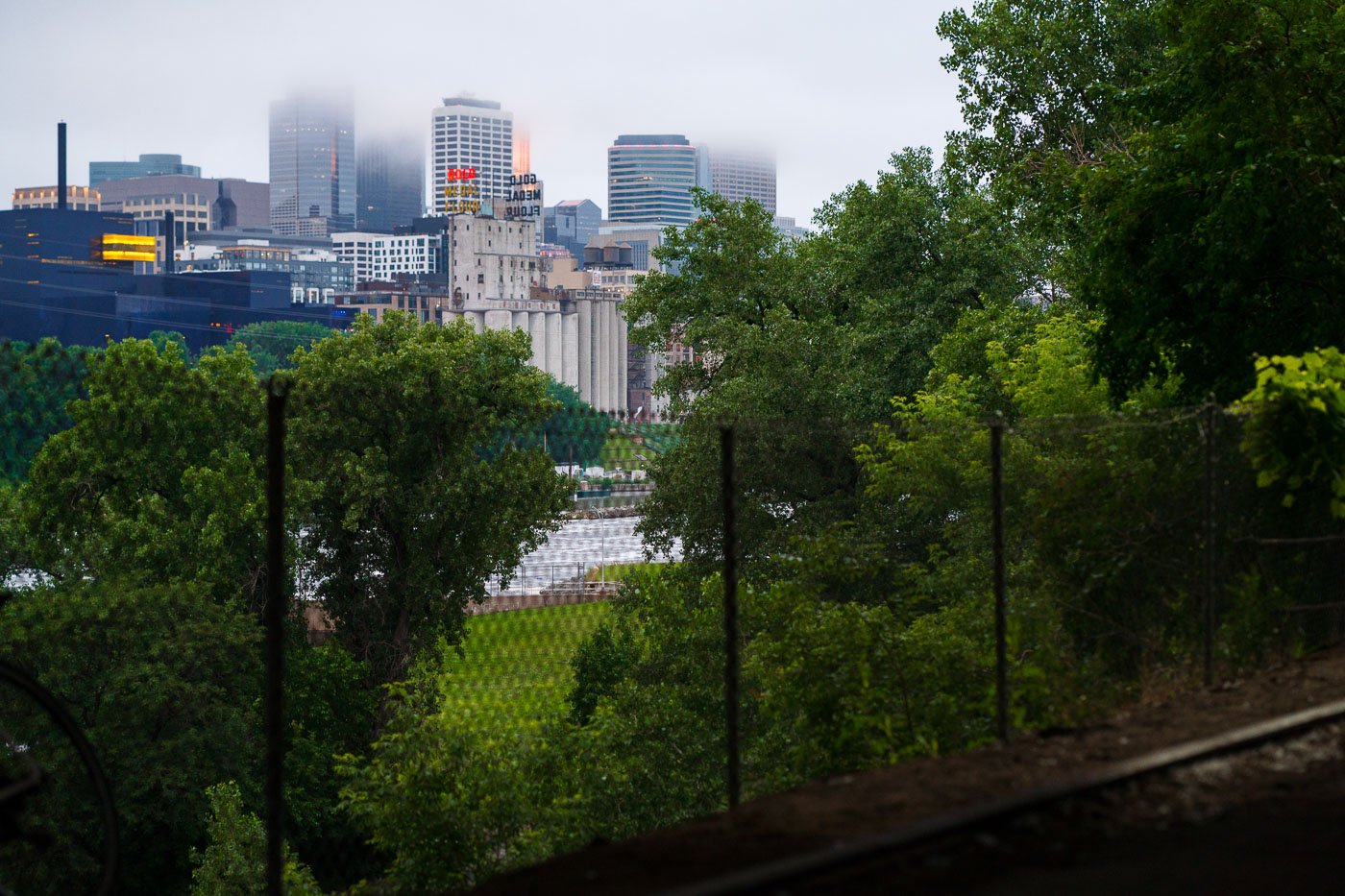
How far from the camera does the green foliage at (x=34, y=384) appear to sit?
8703 millimetres

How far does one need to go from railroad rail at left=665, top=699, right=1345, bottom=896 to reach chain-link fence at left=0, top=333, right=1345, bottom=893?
4.61ft

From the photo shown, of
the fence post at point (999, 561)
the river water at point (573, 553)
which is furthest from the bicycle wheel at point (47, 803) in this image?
the river water at point (573, 553)

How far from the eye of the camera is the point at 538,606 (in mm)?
22750

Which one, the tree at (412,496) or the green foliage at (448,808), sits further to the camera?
the tree at (412,496)

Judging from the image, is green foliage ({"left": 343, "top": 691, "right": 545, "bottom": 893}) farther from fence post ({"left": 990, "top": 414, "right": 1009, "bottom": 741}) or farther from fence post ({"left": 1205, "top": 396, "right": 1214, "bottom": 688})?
fence post ({"left": 1205, "top": 396, "right": 1214, "bottom": 688})

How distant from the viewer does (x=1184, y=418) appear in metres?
9.75

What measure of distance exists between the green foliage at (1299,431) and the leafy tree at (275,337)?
153011 millimetres

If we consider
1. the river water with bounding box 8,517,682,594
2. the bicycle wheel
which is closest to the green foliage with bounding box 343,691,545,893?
the bicycle wheel

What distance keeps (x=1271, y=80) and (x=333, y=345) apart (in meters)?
27.4

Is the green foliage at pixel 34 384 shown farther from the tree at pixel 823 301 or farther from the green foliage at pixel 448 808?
the tree at pixel 823 301

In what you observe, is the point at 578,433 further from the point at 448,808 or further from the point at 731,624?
the point at 731,624

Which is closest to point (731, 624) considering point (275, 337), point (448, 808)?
point (448, 808)

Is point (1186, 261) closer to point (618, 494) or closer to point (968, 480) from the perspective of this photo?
point (968, 480)

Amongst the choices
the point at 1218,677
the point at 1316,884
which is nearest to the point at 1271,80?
the point at 1218,677
